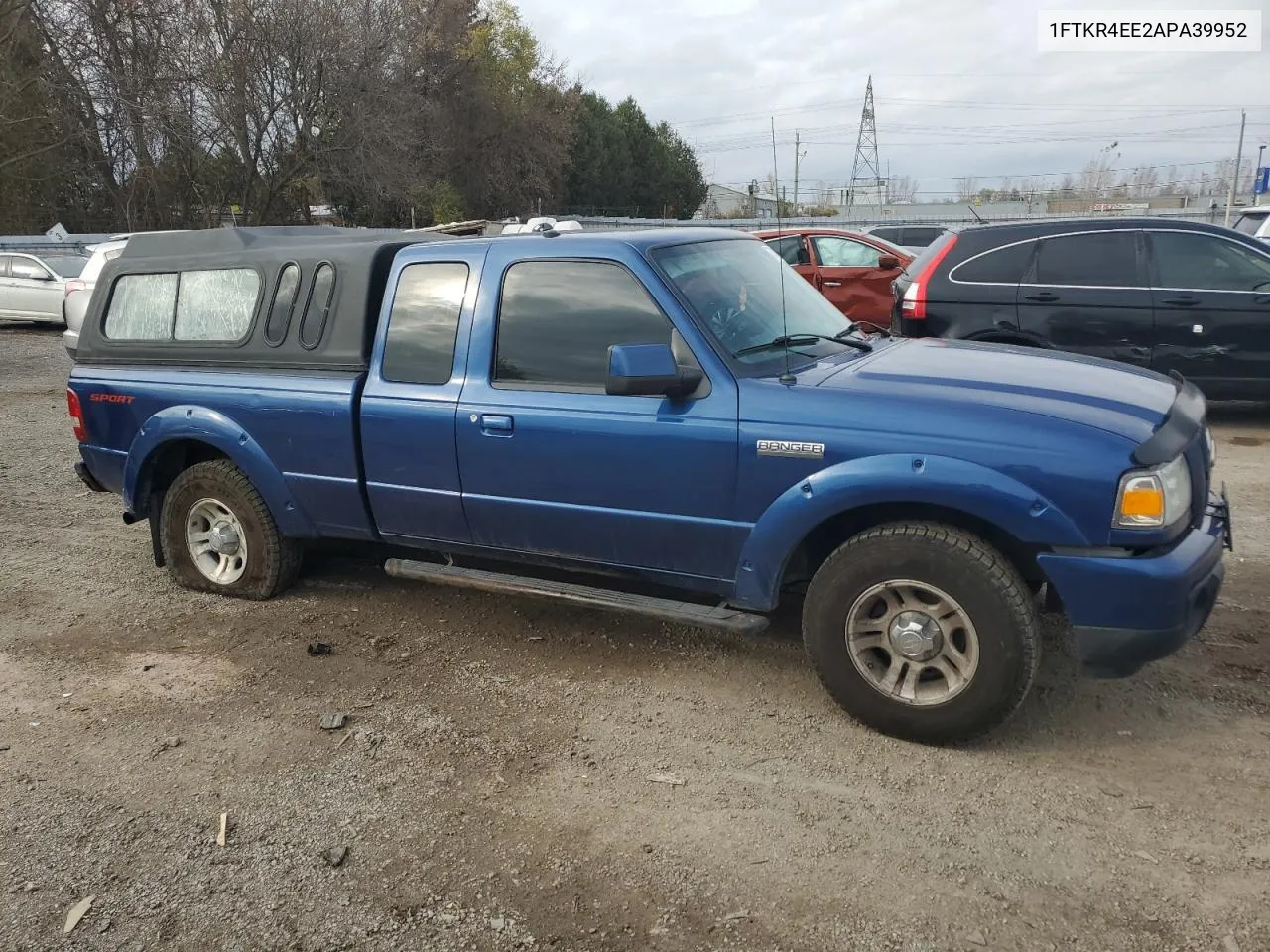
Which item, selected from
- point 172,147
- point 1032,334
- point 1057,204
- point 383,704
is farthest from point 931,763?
point 1057,204

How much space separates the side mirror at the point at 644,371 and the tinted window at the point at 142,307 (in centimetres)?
282

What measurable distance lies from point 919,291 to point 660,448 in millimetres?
5433

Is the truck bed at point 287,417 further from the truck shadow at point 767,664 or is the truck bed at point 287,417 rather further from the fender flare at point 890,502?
the fender flare at point 890,502

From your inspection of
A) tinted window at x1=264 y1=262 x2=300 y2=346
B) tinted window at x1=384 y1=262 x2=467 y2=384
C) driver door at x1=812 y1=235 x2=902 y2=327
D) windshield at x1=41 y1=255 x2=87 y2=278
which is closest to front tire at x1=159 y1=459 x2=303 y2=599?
tinted window at x1=264 y1=262 x2=300 y2=346

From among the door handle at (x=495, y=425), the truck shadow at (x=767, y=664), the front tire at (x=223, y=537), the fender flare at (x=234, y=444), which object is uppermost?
the door handle at (x=495, y=425)

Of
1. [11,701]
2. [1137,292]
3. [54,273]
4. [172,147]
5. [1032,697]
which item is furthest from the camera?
[172,147]

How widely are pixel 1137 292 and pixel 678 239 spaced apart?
545 centimetres

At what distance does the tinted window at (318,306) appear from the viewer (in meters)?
4.55

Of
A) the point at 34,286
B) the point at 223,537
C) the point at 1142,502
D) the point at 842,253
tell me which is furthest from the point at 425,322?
the point at 34,286

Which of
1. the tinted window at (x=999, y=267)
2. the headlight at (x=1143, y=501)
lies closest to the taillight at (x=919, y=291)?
the tinted window at (x=999, y=267)

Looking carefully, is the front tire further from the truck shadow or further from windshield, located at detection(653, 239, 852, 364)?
windshield, located at detection(653, 239, 852, 364)

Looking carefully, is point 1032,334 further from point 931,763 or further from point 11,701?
point 11,701

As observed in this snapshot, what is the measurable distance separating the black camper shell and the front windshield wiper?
1.63 meters

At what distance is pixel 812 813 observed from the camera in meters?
3.10
